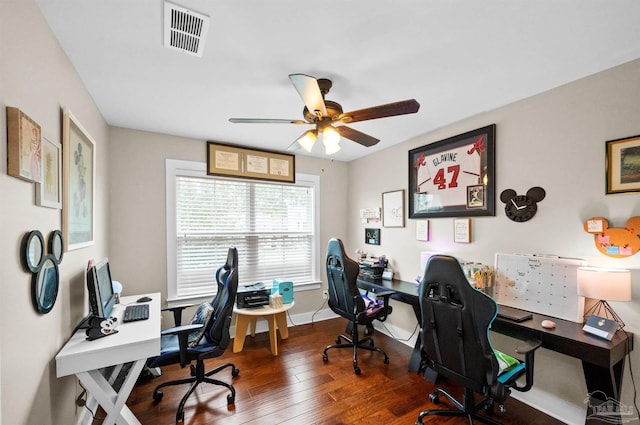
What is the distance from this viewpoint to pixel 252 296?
10.2 feet

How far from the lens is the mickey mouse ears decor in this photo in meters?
1.67

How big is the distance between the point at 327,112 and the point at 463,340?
1733mm

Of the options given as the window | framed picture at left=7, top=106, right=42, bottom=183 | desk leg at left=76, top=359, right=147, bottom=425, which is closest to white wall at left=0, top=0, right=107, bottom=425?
framed picture at left=7, top=106, right=42, bottom=183

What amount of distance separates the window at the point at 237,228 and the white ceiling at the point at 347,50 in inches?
42.6

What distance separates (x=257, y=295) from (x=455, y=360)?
211cm

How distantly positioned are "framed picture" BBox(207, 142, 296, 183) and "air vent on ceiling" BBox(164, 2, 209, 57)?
1796 millimetres

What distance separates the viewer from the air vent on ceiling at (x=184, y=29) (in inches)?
51.7

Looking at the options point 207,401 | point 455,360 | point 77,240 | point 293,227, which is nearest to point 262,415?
point 207,401

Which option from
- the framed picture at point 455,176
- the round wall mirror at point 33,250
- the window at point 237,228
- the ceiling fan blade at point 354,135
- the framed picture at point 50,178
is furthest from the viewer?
the window at point 237,228

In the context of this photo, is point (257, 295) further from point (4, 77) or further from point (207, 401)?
point (4, 77)

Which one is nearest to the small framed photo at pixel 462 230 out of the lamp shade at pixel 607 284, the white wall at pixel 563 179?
the white wall at pixel 563 179

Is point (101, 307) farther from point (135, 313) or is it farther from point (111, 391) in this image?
point (111, 391)

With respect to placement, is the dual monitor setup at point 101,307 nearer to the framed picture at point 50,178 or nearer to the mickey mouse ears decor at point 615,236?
the framed picture at point 50,178

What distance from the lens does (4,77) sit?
1002 mm
